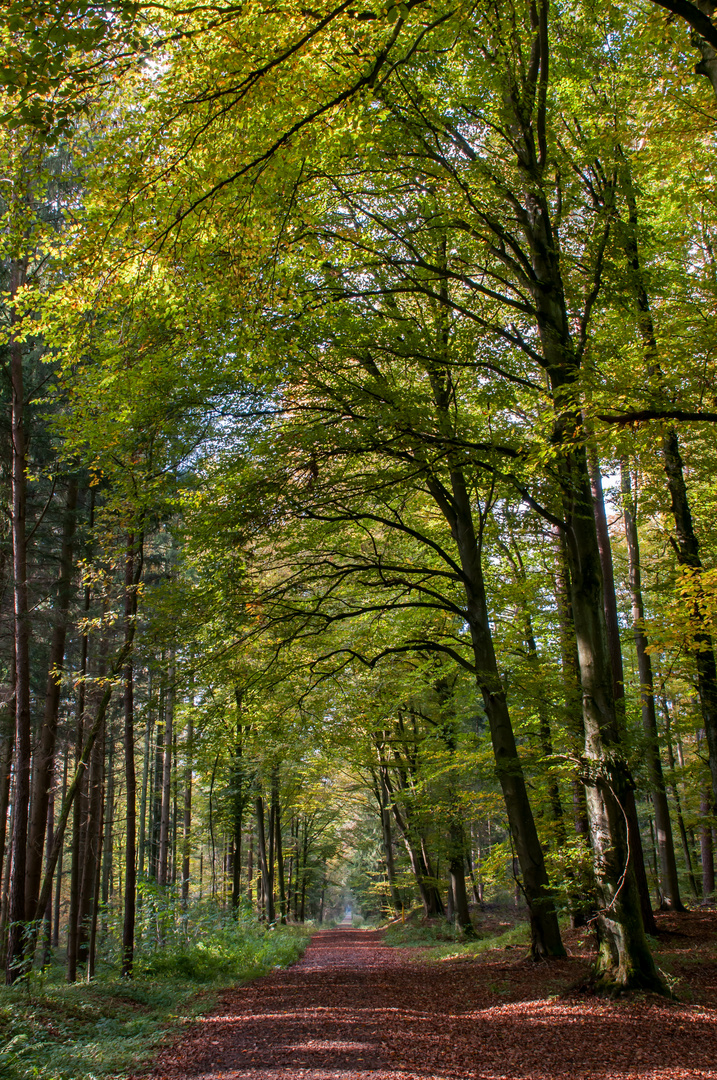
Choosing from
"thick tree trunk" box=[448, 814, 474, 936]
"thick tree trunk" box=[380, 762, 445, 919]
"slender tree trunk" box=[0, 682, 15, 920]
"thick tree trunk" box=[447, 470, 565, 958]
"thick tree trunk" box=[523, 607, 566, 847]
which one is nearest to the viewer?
"thick tree trunk" box=[447, 470, 565, 958]

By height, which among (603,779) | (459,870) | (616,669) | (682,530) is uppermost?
(682,530)

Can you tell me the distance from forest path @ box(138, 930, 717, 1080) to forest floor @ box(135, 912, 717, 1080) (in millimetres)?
14

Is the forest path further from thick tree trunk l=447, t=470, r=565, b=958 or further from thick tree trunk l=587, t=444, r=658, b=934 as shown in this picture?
thick tree trunk l=587, t=444, r=658, b=934

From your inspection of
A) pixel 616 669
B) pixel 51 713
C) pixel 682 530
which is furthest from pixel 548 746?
pixel 51 713

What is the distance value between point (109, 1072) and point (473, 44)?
34.7 ft

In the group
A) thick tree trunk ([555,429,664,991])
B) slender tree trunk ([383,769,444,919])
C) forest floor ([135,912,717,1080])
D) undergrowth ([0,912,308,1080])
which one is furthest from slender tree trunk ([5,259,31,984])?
slender tree trunk ([383,769,444,919])

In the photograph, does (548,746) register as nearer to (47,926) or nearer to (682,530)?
(682,530)

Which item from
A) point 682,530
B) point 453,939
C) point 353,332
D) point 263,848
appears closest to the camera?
point 353,332

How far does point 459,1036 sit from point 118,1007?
14.7ft

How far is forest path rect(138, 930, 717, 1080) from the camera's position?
4.81 metres

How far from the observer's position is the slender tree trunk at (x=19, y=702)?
8.09m

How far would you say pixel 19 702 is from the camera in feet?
28.7

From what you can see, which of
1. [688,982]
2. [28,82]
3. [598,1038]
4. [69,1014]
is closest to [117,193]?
[28,82]

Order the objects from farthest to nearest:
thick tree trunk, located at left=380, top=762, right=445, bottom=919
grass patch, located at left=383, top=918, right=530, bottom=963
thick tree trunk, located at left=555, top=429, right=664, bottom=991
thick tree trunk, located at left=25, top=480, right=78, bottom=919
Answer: thick tree trunk, located at left=380, top=762, right=445, bottom=919, grass patch, located at left=383, top=918, right=530, bottom=963, thick tree trunk, located at left=25, top=480, right=78, bottom=919, thick tree trunk, located at left=555, top=429, right=664, bottom=991
